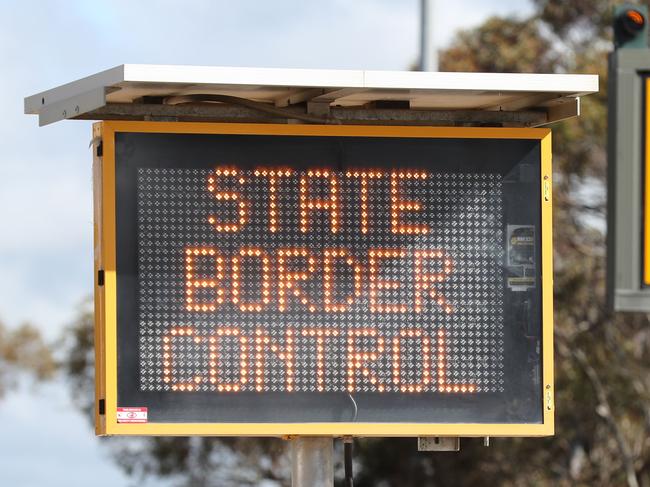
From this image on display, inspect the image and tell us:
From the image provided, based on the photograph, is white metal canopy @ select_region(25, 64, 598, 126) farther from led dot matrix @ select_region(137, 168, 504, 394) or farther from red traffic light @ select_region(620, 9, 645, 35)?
red traffic light @ select_region(620, 9, 645, 35)

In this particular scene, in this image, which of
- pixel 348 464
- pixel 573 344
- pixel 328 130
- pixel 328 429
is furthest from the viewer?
pixel 573 344

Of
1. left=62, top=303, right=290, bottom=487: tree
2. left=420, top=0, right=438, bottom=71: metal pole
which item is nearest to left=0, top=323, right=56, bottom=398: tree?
left=62, top=303, right=290, bottom=487: tree

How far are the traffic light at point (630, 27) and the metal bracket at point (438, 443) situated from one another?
3.43m

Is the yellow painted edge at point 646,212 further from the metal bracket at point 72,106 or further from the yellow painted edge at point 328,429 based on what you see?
the metal bracket at point 72,106

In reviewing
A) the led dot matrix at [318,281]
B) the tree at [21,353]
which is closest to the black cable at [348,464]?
the led dot matrix at [318,281]

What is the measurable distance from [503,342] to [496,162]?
35.4 inches

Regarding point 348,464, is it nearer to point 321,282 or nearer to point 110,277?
point 321,282

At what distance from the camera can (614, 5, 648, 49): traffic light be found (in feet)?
16.6

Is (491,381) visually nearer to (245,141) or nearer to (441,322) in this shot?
(441,322)

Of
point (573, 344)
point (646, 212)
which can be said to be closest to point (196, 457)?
point (573, 344)

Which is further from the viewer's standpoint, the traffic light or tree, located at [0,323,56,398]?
tree, located at [0,323,56,398]

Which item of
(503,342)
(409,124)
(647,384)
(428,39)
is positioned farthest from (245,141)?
(647,384)

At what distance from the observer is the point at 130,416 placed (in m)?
7.82

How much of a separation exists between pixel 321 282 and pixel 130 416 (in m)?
1.12
